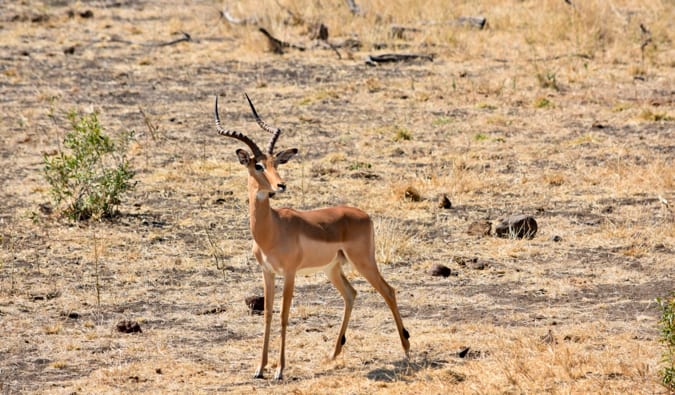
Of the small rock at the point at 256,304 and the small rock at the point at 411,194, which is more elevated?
the small rock at the point at 411,194

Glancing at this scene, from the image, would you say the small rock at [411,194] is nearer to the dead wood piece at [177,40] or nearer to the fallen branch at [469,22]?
the fallen branch at [469,22]

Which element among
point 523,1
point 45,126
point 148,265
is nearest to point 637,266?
point 148,265

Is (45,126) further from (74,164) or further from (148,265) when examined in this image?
(148,265)

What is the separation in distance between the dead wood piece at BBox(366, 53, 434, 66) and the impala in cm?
1202

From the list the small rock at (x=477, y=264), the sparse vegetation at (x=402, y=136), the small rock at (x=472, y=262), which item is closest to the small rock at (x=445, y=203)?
the small rock at (x=472, y=262)

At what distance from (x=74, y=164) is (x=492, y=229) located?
442 centimetres

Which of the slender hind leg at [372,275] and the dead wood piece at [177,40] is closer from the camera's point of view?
the slender hind leg at [372,275]

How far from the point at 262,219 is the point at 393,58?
41.7 feet

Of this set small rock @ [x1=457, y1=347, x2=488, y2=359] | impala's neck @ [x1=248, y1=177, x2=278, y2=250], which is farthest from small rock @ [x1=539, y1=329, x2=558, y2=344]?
impala's neck @ [x1=248, y1=177, x2=278, y2=250]

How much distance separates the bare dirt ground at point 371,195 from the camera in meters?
8.27

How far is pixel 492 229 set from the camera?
11.6 meters

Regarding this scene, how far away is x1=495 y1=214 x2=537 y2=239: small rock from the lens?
37.0 feet

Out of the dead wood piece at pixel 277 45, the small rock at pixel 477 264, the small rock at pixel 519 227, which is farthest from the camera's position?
the dead wood piece at pixel 277 45

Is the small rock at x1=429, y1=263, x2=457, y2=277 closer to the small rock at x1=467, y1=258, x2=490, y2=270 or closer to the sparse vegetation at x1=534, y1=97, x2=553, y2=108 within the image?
the small rock at x1=467, y1=258, x2=490, y2=270
